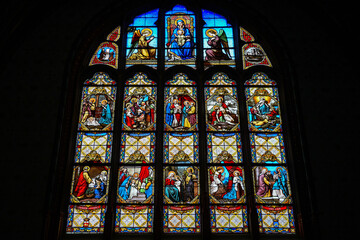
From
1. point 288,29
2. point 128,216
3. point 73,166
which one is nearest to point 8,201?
point 73,166

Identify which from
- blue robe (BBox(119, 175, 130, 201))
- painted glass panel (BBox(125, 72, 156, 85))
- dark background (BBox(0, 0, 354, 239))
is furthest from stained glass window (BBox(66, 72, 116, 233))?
dark background (BBox(0, 0, 354, 239))

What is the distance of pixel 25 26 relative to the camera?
10766 mm

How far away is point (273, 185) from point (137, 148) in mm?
2715

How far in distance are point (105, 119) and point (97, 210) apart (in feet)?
6.31

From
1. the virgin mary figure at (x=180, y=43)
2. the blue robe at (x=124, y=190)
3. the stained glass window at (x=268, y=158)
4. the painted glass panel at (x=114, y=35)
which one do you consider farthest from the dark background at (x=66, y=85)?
the blue robe at (x=124, y=190)

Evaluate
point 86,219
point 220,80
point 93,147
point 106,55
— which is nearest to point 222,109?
point 220,80

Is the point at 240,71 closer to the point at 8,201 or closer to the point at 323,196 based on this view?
the point at 323,196

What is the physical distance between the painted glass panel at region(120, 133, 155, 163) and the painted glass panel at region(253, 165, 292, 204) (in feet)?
6.78

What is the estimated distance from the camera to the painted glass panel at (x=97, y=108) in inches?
401

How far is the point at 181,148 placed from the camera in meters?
9.94

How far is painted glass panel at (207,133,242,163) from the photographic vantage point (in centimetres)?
982

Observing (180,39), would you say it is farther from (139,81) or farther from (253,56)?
(253,56)

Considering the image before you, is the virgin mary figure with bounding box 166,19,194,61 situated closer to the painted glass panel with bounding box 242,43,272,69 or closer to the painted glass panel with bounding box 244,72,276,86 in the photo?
the painted glass panel with bounding box 242,43,272,69

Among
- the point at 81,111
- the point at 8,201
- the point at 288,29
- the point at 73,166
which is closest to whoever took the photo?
the point at 8,201
